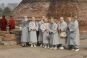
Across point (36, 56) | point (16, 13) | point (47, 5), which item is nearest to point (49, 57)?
point (36, 56)

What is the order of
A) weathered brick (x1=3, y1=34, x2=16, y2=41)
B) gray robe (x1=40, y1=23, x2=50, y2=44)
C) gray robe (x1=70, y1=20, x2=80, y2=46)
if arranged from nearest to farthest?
1. gray robe (x1=70, y1=20, x2=80, y2=46)
2. gray robe (x1=40, y1=23, x2=50, y2=44)
3. weathered brick (x1=3, y1=34, x2=16, y2=41)

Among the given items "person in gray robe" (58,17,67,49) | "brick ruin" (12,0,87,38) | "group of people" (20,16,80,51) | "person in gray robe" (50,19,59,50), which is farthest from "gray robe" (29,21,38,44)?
"brick ruin" (12,0,87,38)

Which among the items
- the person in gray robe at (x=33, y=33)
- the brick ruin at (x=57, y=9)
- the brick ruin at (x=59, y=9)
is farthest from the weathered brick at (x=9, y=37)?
the brick ruin at (x=59, y=9)

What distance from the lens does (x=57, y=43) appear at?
8.38 meters

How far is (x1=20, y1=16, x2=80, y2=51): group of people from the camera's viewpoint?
811cm

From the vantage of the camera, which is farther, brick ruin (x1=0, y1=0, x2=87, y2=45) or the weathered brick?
brick ruin (x1=0, y1=0, x2=87, y2=45)

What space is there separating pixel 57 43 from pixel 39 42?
3.17 feet

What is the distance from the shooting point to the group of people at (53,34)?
8109 millimetres

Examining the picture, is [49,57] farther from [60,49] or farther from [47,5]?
[47,5]

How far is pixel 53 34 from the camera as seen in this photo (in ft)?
27.5

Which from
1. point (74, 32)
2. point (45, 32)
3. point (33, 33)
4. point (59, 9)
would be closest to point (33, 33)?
point (33, 33)

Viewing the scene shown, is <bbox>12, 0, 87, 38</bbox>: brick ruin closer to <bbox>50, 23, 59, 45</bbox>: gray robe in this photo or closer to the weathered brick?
<bbox>50, 23, 59, 45</bbox>: gray robe

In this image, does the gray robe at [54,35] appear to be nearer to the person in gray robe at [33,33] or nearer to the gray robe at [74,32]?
the gray robe at [74,32]

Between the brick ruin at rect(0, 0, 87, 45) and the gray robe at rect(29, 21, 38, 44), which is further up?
the brick ruin at rect(0, 0, 87, 45)
